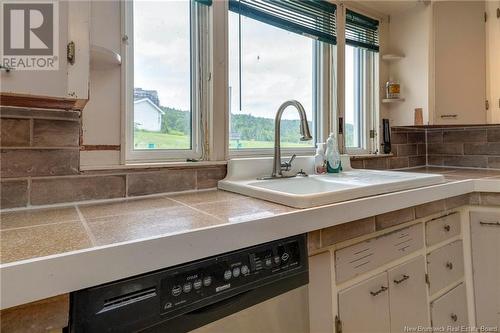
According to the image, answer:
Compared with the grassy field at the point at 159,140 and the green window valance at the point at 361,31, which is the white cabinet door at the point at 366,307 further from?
the green window valance at the point at 361,31

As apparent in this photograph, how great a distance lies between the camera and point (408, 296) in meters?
1.13

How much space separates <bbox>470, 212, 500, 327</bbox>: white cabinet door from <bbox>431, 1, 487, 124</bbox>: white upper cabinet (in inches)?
26.8

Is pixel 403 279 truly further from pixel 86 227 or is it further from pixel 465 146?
pixel 465 146

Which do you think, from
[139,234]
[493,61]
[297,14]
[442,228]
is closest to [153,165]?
[139,234]

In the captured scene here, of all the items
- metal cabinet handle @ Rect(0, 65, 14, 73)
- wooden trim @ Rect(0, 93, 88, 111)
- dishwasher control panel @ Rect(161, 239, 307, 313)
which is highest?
metal cabinet handle @ Rect(0, 65, 14, 73)

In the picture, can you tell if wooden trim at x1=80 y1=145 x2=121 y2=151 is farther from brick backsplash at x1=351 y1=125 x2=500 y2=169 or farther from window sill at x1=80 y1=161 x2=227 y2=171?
brick backsplash at x1=351 y1=125 x2=500 y2=169

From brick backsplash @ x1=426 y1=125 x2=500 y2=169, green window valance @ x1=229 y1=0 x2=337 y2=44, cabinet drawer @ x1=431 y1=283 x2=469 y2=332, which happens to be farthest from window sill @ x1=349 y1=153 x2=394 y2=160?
cabinet drawer @ x1=431 y1=283 x2=469 y2=332

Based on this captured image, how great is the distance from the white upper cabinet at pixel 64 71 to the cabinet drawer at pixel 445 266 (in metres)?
1.45

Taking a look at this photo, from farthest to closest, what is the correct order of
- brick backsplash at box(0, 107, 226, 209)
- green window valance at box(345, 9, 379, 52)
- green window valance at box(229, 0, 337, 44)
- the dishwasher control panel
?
1. green window valance at box(345, 9, 379, 52)
2. green window valance at box(229, 0, 337, 44)
3. brick backsplash at box(0, 107, 226, 209)
4. the dishwasher control panel

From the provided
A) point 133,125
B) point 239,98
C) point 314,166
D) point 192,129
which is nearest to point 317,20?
point 239,98

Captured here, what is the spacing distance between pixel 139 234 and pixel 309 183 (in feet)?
3.00

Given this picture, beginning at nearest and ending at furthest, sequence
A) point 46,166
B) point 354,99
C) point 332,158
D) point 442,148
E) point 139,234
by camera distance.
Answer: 1. point 139,234
2. point 46,166
3. point 332,158
4. point 354,99
5. point 442,148

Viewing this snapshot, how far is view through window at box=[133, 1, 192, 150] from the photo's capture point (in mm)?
1206

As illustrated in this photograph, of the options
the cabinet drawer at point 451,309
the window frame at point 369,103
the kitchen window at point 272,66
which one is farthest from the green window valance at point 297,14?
the cabinet drawer at point 451,309
